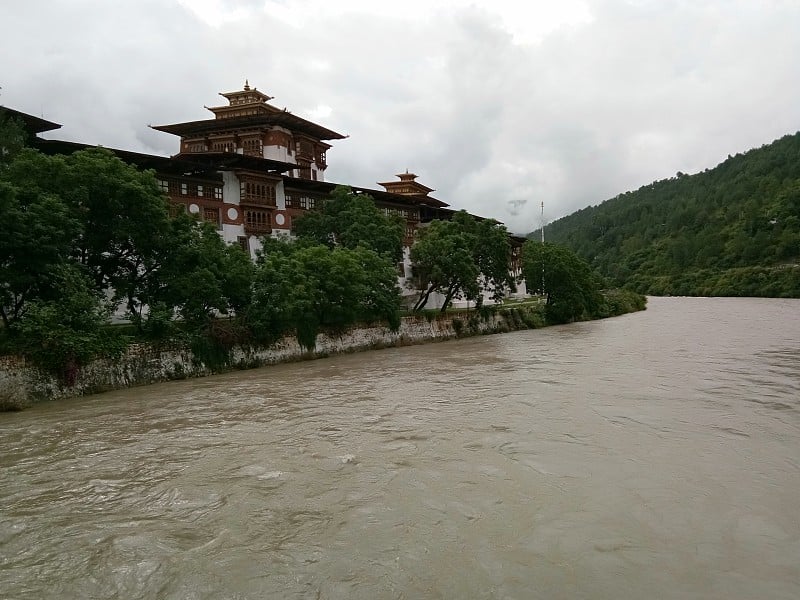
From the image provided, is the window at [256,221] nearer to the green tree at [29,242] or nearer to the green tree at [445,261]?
the green tree at [445,261]

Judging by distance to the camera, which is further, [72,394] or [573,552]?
[72,394]

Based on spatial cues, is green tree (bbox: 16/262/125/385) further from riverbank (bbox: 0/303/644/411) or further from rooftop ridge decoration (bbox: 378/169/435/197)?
rooftop ridge decoration (bbox: 378/169/435/197)

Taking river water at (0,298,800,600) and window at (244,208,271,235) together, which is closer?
river water at (0,298,800,600)

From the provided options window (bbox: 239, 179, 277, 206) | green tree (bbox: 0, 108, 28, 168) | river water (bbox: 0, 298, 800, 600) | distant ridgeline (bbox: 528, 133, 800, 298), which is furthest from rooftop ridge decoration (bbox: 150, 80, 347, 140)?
distant ridgeline (bbox: 528, 133, 800, 298)

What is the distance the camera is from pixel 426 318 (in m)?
31.3

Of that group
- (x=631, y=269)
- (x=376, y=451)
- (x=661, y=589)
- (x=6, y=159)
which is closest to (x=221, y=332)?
(x=6, y=159)

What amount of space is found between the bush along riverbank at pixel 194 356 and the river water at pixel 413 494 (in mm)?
1234

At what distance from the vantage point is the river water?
5246 millimetres

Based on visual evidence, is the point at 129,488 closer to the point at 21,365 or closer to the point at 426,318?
the point at 21,365

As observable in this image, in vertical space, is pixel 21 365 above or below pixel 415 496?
above

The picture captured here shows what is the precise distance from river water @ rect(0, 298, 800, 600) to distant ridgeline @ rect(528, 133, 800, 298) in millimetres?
72408

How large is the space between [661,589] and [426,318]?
26.4 meters

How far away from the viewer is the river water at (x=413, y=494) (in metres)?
5.25

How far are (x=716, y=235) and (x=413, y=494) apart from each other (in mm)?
108799
